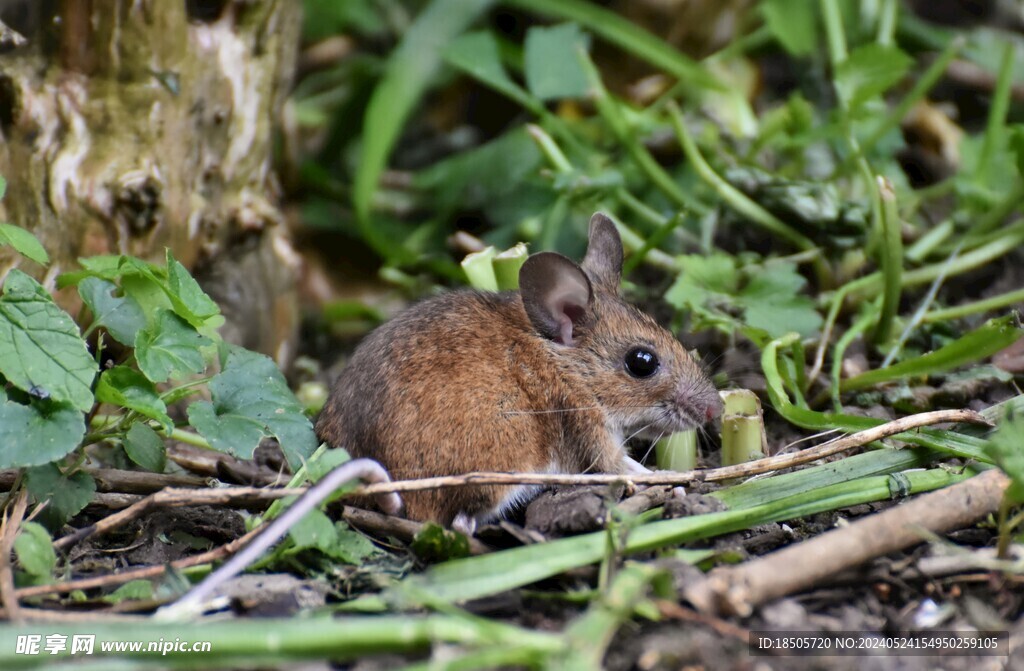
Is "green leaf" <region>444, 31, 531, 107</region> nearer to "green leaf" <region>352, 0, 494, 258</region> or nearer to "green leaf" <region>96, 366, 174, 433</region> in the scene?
"green leaf" <region>352, 0, 494, 258</region>

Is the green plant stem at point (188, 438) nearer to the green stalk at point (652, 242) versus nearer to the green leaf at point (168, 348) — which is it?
the green leaf at point (168, 348)

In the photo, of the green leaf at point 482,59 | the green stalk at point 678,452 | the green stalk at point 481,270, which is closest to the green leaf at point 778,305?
the green stalk at point 678,452

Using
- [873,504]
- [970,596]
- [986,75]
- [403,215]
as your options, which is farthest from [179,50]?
[986,75]

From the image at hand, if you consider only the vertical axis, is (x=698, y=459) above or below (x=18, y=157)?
below

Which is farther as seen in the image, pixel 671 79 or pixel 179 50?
pixel 671 79

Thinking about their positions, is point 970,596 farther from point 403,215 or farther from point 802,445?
point 403,215

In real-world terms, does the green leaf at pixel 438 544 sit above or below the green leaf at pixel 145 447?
below
